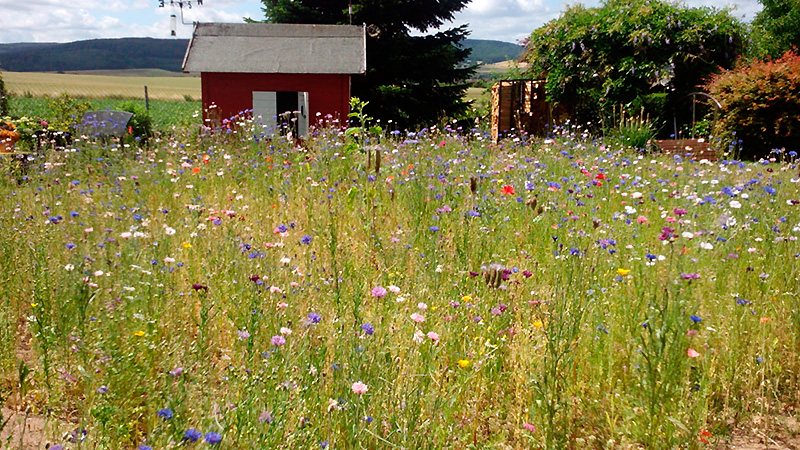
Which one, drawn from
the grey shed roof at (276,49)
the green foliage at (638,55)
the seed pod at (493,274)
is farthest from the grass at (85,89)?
the seed pod at (493,274)

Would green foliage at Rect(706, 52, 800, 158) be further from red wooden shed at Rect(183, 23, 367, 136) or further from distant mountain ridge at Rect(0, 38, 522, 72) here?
distant mountain ridge at Rect(0, 38, 522, 72)

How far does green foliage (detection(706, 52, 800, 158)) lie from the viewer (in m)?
11.0

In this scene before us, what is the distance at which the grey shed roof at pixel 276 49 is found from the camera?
14.9m

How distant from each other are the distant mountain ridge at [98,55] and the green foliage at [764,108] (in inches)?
4327

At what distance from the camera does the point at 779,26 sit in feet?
94.7

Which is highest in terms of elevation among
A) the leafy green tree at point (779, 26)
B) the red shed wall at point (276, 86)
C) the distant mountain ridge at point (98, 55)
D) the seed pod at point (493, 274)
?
the distant mountain ridge at point (98, 55)

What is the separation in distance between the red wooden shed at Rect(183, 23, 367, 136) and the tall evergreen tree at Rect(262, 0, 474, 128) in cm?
171

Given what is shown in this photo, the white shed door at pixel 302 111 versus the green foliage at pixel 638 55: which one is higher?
the green foliage at pixel 638 55

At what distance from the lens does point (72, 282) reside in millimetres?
2971

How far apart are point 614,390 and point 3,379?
9.16ft

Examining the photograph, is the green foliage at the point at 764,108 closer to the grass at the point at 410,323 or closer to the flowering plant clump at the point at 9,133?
the grass at the point at 410,323

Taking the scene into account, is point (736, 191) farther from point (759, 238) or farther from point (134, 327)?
point (134, 327)

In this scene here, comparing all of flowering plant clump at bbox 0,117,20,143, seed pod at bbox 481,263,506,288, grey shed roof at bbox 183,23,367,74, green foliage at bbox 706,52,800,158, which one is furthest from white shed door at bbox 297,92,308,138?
seed pod at bbox 481,263,506,288

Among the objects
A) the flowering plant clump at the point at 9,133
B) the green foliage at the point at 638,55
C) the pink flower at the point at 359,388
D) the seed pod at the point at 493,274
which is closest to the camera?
the pink flower at the point at 359,388
